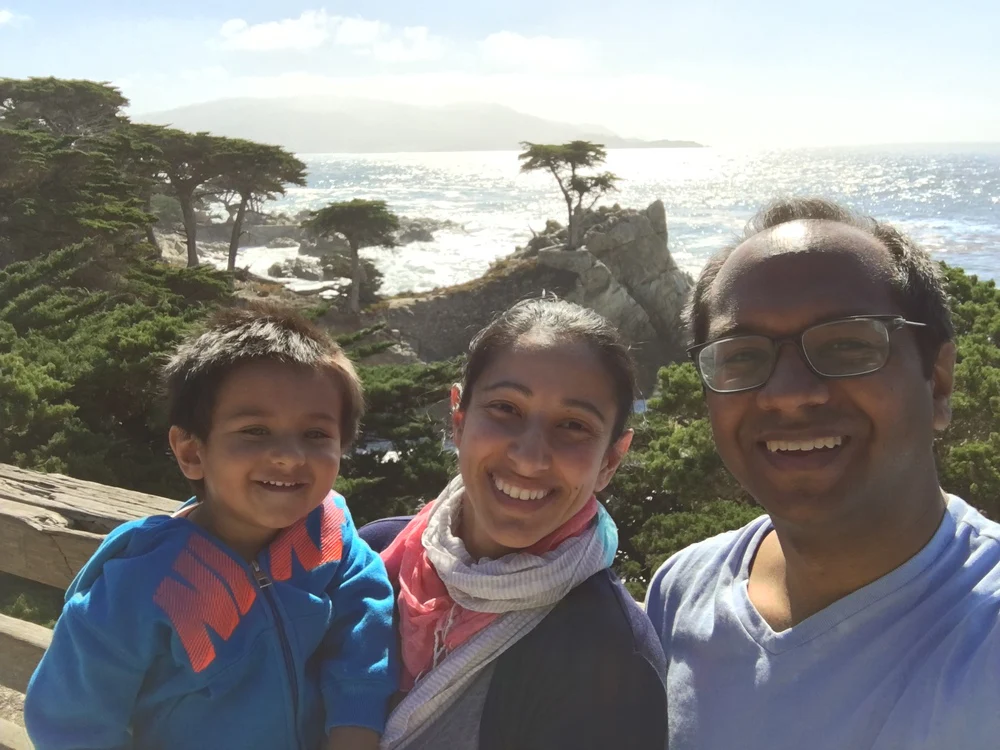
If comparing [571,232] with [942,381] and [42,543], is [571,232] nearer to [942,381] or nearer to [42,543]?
[42,543]

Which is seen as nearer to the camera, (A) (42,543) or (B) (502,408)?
(B) (502,408)

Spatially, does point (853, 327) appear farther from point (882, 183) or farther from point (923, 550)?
point (882, 183)

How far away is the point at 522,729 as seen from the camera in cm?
130

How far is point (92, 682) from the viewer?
143 centimetres

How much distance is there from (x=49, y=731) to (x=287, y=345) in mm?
888

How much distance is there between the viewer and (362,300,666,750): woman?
4.20 ft

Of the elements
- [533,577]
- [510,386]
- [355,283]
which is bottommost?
[355,283]

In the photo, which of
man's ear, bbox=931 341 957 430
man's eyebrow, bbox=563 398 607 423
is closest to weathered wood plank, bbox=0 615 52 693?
man's eyebrow, bbox=563 398 607 423

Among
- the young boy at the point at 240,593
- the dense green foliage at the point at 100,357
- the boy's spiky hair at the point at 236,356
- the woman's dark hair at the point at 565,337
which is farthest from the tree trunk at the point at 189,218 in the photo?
the woman's dark hair at the point at 565,337

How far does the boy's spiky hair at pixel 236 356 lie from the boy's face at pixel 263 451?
21 mm

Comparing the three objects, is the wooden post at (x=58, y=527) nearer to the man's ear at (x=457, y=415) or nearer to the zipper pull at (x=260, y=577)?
the zipper pull at (x=260, y=577)

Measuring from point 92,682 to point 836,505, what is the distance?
1464 millimetres

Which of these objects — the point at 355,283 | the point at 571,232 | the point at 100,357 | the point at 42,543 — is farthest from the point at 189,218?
the point at 42,543

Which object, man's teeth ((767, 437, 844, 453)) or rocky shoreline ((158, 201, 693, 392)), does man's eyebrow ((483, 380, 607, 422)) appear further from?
rocky shoreline ((158, 201, 693, 392))
